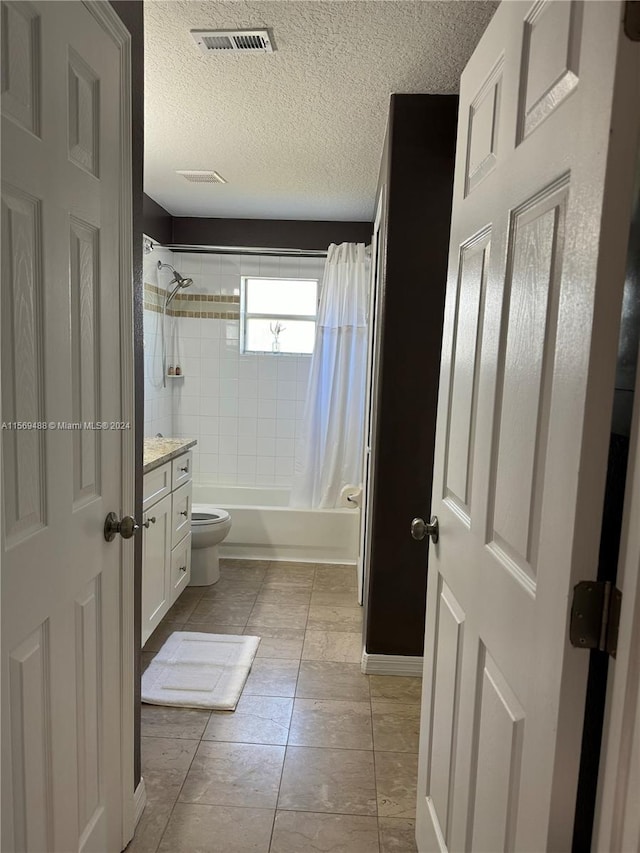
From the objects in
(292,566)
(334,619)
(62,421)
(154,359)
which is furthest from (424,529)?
(154,359)

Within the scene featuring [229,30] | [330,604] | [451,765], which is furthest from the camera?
[330,604]

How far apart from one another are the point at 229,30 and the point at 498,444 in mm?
1661

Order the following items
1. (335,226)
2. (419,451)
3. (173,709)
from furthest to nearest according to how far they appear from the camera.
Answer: (335,226), (419,451), (173,709)

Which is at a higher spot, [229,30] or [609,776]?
[229,30]

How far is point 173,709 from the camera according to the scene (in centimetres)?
233

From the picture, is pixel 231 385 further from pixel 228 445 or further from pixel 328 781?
pixel 328 781

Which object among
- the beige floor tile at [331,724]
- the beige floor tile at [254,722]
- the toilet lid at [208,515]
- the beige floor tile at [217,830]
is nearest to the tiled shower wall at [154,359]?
the toilet lid at [208,515]

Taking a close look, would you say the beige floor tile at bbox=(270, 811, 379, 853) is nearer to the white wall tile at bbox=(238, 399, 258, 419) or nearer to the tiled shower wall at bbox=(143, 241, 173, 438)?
the tiled shower wall at bbox=(143, 241, 173, 438)

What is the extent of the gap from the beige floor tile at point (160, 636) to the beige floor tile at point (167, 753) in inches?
27.7

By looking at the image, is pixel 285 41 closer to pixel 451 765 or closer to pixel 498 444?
pixel 498 444

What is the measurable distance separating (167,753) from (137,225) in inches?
69.6

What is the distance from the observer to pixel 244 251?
4.54 metres

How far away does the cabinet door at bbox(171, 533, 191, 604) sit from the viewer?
304 centimetres

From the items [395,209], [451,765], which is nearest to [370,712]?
[451,765]
